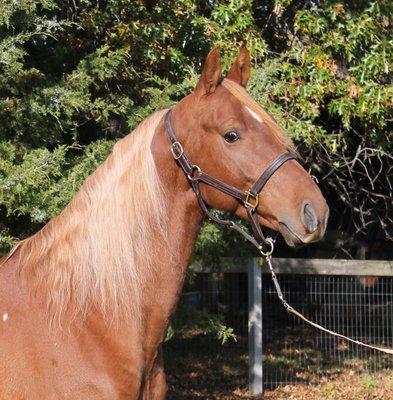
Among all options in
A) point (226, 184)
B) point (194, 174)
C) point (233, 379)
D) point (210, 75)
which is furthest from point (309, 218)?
point (233, 379)

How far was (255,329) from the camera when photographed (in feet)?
27.6

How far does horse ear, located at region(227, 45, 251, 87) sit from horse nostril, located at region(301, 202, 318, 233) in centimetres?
77

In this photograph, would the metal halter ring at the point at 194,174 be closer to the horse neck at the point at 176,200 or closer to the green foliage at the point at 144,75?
the horse neck at the point at 176,200

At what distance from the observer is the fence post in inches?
329

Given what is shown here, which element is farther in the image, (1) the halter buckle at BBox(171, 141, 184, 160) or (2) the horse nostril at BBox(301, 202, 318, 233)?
(1) the halter buckle at BBox(171, 141, 184, 160)

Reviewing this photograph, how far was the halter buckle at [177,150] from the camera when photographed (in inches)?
118

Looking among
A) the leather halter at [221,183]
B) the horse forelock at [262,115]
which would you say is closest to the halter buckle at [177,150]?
the leather halter at [221,183]

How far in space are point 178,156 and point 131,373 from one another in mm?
874

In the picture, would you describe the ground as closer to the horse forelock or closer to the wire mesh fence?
the wire mesh fence

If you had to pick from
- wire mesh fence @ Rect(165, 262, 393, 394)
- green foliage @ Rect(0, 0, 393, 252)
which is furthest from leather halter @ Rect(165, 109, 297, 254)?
wire mesh fence @ Rect(165, 262, 393, 394)

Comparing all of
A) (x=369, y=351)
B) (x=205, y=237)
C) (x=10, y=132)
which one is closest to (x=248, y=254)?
(x=205, y=237)

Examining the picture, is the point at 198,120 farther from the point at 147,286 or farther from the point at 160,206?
the point at 147,286

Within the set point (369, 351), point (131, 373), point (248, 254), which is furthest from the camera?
point (369, 351)

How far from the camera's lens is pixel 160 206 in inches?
118
